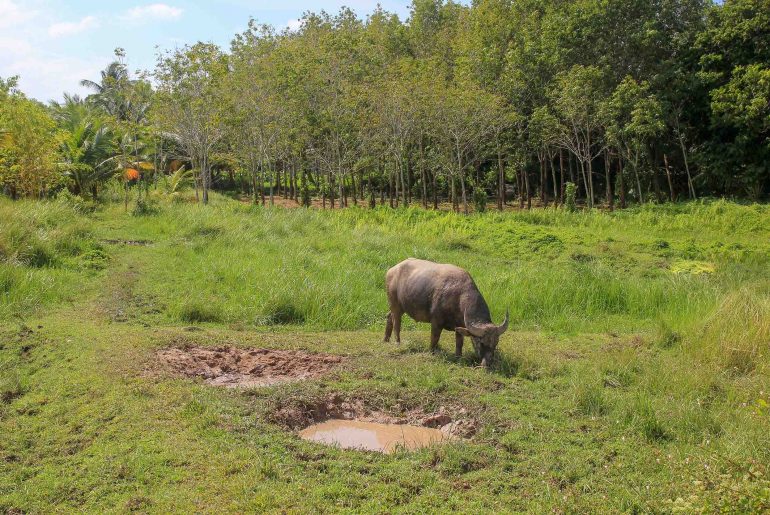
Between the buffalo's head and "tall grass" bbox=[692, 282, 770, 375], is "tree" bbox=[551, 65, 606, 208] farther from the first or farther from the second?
the buffalo's head

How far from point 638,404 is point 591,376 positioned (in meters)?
1.14

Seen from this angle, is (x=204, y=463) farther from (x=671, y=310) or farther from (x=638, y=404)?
(x=671, y=310)

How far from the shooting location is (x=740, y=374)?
8.24m

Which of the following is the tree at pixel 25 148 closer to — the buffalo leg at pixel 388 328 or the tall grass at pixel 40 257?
the tall grass at pixel 40 257

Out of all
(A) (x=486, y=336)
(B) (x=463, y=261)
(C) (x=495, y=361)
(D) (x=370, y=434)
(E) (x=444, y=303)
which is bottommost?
(D) (x=370, y=434)

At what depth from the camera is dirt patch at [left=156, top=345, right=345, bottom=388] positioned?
8.28 metres

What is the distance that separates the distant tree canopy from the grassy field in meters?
12.8

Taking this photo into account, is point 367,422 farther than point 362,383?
No

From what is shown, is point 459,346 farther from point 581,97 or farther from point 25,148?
point 581,97

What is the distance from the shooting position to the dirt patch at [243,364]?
326 inches

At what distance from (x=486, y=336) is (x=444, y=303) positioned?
840mm

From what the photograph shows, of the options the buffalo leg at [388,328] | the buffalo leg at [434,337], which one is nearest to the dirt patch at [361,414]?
the buffalo leg at [434,337]

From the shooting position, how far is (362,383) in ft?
25.8

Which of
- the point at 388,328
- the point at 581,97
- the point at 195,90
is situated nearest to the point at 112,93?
the point at 195,90
